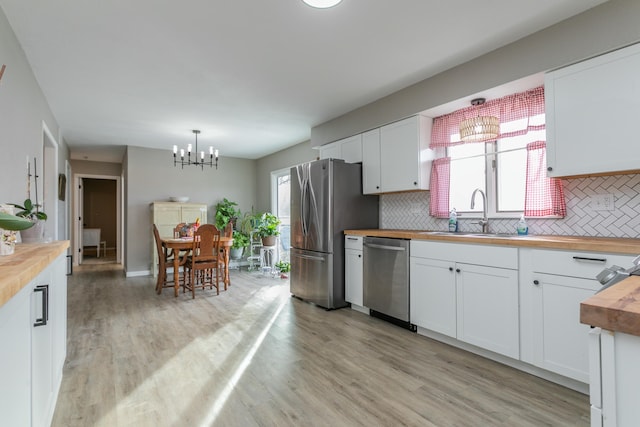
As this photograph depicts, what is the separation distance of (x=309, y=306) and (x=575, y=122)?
3050 millimetres

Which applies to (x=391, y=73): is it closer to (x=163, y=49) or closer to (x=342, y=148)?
(x=342, y=148)

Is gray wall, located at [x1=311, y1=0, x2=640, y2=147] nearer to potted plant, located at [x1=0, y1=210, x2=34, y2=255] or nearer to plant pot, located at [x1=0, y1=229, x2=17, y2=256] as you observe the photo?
potted plant, located at [x1=0, y1=210, x2=34, y2=255]

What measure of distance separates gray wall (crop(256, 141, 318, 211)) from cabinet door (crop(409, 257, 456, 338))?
314 cm

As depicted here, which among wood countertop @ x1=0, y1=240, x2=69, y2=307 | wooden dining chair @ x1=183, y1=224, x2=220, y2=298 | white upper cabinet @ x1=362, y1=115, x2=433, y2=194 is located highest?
white upper cabinet @ x1=362, y1=115, x2=433, y2=194

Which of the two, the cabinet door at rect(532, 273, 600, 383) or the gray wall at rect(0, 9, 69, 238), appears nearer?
the cabinet door at rect(532, 273, 600, 383)

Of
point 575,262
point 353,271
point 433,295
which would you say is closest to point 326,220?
point 353,271

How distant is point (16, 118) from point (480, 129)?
3557 mm

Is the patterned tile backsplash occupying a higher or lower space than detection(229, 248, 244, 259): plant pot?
higher

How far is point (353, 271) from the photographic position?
12.3ft

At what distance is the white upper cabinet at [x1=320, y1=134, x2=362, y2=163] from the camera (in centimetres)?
407

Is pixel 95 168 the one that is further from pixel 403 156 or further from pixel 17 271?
pixel 17 271

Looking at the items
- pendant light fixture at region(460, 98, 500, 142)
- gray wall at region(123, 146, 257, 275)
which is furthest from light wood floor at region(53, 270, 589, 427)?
gray wall at region(123, 146, 257, 275)

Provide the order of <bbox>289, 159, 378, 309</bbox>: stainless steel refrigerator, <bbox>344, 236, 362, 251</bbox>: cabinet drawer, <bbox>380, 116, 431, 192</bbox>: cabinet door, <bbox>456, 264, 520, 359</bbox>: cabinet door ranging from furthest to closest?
<bbox>289, 159, 378, 309</bbox>: stainless steel refrigerator < <bbox>344, 236, 362, 251</bbox>: cabinet drawer < <bbox>380, 116, 431, 192</bbox>: cabinet door < <bbox>456, 264, 520, 359</bbox>: cabinet door

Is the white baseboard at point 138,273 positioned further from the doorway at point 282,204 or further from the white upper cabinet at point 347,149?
the white upper cabinet at point 347,149
